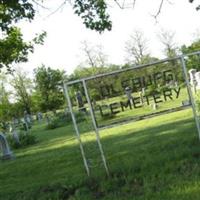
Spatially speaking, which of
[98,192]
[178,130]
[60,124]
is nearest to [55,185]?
[98,192]

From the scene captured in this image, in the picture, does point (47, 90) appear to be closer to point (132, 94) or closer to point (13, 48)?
point (13, 48)

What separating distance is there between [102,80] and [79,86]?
780mm

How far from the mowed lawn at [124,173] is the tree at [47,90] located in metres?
37.9

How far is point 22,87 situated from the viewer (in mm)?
75375

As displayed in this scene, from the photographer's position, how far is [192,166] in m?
8.31

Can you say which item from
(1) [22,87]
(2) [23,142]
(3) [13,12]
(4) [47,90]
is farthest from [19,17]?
(1) [22,87]

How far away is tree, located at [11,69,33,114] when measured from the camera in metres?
73.5

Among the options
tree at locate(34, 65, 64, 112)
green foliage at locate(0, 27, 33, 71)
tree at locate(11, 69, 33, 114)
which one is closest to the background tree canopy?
green foliage at locate(0, 27, 33, 71)

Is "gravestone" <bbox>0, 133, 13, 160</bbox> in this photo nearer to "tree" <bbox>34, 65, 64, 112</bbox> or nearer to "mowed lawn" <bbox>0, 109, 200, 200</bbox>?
"mowed lawn" <bbox>0, 109, 200, 200</bbox>

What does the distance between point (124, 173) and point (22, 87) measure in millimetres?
67815

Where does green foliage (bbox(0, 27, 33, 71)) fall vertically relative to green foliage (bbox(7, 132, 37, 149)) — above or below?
above

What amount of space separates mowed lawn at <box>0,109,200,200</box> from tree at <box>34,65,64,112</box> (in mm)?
37895

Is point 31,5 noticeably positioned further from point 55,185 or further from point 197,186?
point 197,186

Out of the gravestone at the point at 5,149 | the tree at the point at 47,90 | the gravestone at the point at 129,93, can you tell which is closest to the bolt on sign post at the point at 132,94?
the gravestone at the point at 129,93
